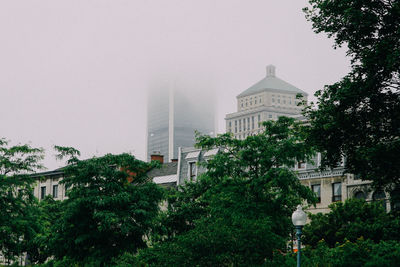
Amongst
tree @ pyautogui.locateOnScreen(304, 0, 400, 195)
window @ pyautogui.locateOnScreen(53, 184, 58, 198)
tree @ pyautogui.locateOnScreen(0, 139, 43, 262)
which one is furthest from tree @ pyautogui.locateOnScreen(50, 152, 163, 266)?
window @ pyautogui.locateOnScreen(53, 184, 58, 198)

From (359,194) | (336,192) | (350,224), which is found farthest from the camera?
(336,192)

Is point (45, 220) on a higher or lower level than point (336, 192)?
lower

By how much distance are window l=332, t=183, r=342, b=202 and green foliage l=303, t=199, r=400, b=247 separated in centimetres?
1080

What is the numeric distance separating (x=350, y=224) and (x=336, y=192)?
14.5m

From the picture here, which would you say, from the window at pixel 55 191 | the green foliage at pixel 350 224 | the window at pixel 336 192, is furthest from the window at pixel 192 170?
the window at pixel 55 191

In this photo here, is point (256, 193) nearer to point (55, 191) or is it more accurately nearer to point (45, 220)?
point (45, 220)

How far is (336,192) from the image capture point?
5094 cm

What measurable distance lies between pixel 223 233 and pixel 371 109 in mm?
8952

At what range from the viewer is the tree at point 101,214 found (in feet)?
124

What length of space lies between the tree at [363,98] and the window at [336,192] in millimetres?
24499

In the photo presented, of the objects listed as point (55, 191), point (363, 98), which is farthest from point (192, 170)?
point (363, 98)

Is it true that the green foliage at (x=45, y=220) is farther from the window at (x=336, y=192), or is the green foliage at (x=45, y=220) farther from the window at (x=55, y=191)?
the window at (x=336, y=192)

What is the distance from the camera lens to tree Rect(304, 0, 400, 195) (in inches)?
946

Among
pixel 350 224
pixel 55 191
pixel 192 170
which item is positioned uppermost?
pixel 192 170
